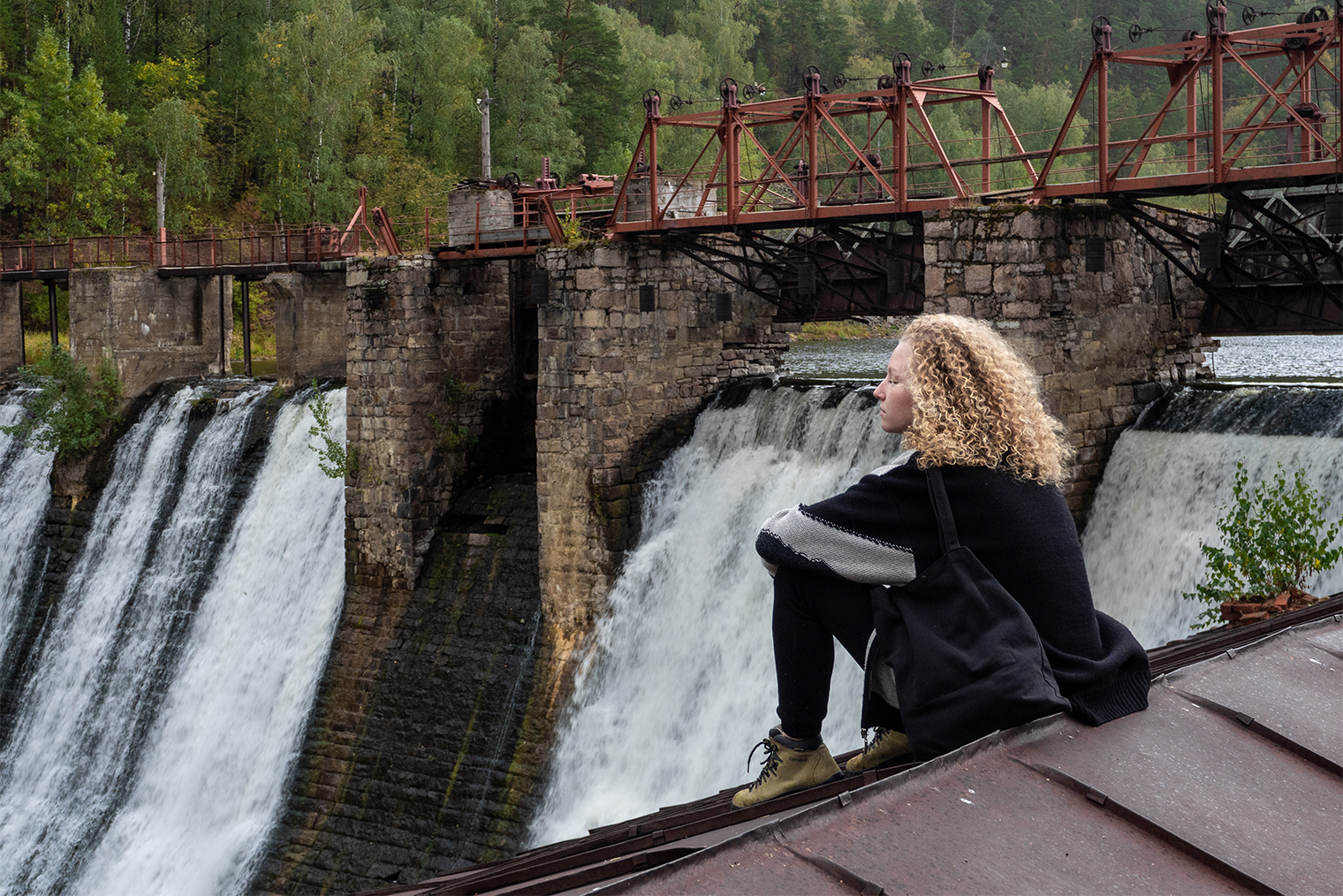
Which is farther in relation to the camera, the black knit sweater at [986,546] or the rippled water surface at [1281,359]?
the rippled water surface at [1281,359]

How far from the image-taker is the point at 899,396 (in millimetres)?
3342

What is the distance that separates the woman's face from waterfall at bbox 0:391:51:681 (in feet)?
63.3

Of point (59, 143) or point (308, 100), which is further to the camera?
point (308, 100)

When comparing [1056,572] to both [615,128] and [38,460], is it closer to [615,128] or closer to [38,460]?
[38,460]

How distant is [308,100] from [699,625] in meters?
30.1

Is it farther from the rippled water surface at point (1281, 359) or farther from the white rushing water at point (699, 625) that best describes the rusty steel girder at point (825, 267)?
the rippled water surface at point (1281, 359)

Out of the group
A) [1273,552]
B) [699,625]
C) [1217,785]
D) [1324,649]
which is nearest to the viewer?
[1217,785]

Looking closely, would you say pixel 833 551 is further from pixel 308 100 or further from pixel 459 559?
pixel 308 100

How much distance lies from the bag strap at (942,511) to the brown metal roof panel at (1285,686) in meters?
0.86

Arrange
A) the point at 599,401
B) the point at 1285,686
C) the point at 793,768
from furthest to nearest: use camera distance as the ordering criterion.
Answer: the point at 599,401 < the point at 1285,686 < the point at 793,768

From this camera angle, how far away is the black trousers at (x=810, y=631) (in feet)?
10.7

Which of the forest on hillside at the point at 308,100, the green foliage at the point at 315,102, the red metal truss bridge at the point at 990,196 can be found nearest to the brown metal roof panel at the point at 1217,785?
the red metal truss bridge at the point at 990,196

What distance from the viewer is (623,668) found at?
13.7m

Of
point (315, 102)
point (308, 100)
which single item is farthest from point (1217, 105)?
point (308, 100)
